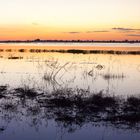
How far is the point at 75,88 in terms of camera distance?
47.6 feet

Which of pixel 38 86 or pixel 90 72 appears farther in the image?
pixel 90 72

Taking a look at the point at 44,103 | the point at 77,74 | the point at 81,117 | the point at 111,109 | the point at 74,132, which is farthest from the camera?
the point at 77,74

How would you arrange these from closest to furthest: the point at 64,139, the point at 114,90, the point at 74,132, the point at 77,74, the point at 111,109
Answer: the point at 64,139, the point at 74,132, the point at 111,109, the point at 114,90, the point at 77,74

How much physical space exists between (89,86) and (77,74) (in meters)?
4.02

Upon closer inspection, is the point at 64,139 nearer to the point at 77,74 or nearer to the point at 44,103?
the point at 44,103

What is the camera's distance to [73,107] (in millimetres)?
10891

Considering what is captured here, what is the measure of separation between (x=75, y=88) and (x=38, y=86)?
5.08 ft

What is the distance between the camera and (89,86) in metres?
15.3

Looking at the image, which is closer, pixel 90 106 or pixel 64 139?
pixel 64 139

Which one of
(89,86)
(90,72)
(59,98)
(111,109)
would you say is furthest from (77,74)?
(111,109)

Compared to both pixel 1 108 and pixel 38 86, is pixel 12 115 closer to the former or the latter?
pixel 1 108

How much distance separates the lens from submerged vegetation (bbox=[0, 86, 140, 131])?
378 inches

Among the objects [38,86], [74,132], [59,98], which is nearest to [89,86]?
[38,86]

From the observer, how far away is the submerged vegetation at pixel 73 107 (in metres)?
9.59
